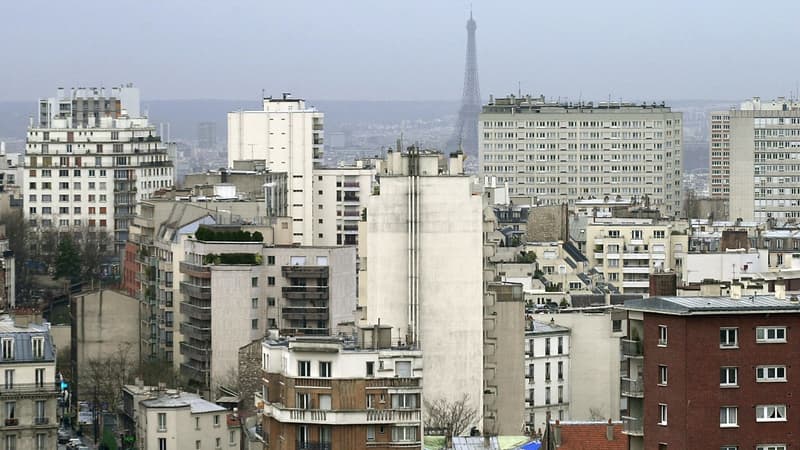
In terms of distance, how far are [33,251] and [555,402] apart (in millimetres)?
Answer: 64489

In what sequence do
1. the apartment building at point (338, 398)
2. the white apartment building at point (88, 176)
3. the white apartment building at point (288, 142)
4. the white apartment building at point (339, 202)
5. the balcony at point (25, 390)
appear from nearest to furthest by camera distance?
the apartment building at point (338, 398) → the balcony at point (25, 390) → the white apartment building at point (339, 202) → the white apartment building at point (288, 142) → the white apartment building at point (88, 176)

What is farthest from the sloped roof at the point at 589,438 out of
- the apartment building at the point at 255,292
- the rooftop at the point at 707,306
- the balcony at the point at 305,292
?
the balcony at the point at 305,292

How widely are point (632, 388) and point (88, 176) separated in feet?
422

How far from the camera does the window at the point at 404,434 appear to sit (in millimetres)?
72250

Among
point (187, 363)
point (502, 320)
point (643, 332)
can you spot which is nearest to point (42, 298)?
point (187, 363)

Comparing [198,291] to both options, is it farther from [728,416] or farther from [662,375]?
[728,416]

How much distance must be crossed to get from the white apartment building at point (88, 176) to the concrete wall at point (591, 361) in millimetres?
78754

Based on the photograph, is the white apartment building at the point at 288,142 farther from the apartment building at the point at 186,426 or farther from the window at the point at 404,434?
the window at the point at 404,434

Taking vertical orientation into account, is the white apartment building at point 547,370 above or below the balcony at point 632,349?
below

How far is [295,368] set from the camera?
72.4 meters

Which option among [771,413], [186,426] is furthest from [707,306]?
[186,426]

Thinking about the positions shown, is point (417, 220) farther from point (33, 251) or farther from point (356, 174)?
point (33, 251)

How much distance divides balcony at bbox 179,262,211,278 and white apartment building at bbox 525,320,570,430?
14.9 metres

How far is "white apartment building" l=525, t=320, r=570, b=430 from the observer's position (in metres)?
104
